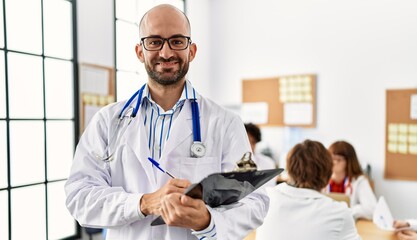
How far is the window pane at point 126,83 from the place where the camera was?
3809mm

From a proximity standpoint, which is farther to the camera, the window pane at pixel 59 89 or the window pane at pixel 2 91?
the window pane at pixel 59 89

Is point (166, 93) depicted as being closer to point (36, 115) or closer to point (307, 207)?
point (307, 207)

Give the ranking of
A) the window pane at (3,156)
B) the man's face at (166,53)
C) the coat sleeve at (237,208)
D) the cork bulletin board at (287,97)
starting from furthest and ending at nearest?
the cork bulletin board at (287,97)
the window pane at (3,156)
the man's face at (166,53)
the coat sleeve at (237,208)

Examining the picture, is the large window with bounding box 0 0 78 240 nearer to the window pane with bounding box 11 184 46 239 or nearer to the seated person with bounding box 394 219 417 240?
the window pane with bounding box 11 184 46 239

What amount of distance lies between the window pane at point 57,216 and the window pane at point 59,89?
0.62 meters

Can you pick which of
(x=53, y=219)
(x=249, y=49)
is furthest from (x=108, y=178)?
(x=249, y=49)

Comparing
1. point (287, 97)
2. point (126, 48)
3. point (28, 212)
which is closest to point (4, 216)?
point (28, 212)

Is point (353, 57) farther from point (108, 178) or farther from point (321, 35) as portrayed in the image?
point (108, 178)

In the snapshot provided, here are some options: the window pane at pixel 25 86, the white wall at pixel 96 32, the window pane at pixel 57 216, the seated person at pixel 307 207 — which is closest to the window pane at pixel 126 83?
the white wall at pixel 96 32

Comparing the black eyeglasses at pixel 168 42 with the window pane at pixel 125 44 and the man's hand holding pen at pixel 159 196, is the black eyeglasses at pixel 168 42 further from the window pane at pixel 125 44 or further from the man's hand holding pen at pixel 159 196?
the window pane at pixel 125 44

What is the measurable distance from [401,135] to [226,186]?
356cm

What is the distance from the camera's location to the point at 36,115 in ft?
9.68

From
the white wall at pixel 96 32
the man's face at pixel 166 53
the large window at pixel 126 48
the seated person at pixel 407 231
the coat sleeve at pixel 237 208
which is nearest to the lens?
the coat sleeve at pixel 237 208

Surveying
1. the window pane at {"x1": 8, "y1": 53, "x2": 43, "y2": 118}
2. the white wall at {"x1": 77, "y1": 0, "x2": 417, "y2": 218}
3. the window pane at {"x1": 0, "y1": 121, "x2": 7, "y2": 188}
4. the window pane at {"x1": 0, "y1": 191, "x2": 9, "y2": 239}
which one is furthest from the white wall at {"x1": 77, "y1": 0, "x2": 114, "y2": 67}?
the window pane at {"x1": 0, "y1": 191, "x2": 9, "y2": 239}
